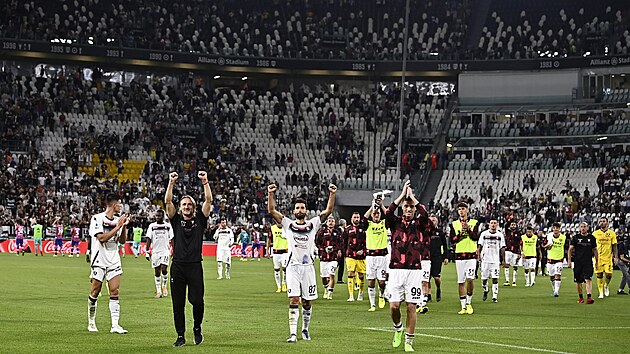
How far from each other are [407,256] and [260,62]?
5660cm

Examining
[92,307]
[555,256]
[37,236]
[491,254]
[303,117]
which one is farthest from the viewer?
[303,117]

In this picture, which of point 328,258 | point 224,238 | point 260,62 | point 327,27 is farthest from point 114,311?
point 327,27

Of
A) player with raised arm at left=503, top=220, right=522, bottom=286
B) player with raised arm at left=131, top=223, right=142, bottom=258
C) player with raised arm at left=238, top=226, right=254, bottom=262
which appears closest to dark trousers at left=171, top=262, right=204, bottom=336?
player with raised arm at left=503, top=220, right=522, bottom=286

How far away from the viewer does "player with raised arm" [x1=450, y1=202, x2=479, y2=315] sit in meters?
24.1

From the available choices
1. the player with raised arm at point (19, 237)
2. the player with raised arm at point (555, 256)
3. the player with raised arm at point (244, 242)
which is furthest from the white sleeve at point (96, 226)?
the player with raised arm at point (244, 242)

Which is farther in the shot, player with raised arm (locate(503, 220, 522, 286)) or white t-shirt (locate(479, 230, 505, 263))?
player with raised arm (locate(503, 220, 522, 286))

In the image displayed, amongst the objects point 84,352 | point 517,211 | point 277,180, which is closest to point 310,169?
point 277,180

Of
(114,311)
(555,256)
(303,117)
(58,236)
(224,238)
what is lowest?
(114,311)

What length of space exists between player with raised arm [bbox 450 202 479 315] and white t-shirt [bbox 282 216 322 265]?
7.65m

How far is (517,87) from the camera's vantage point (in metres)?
72.4

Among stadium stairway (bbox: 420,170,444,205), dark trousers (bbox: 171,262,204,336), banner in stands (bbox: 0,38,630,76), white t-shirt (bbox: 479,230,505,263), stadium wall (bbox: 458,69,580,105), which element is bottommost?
dark trousers (bbox: 171,262,204,336)

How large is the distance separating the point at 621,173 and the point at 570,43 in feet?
43.0

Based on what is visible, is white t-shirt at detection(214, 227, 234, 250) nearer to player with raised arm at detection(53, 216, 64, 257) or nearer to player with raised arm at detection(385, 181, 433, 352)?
player with raised arm at detection(53, 216, 64, 257)

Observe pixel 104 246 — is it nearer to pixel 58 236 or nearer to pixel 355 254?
pixel 355 254
